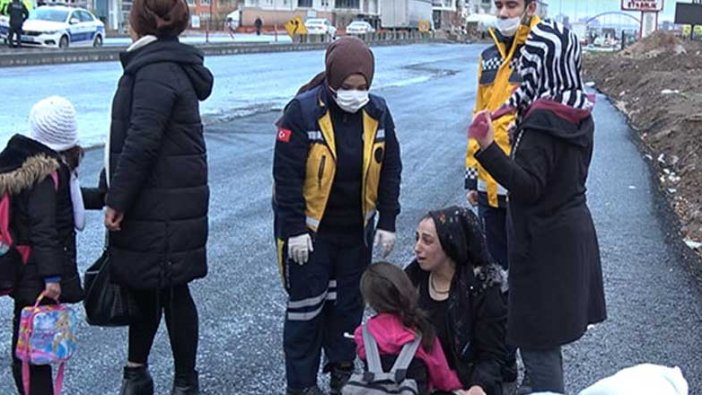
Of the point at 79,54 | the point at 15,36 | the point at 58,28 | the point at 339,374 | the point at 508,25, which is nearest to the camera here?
the point at 508,25

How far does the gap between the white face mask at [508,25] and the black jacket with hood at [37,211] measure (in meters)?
2.02

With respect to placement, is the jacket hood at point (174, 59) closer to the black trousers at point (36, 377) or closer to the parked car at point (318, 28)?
the black trousers at point (36, 377)

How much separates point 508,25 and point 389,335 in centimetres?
155

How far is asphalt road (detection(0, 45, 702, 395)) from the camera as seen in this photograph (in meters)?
4.92

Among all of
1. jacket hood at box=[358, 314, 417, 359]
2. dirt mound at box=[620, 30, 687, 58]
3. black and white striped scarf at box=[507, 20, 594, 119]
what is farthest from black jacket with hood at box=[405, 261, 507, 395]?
dirt mound at box=[620, 30, 687, 58]

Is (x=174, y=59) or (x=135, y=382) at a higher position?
(x=174, y=59)

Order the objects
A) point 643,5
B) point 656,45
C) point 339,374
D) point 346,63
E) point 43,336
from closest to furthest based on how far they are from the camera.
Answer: point 43,336 < point 346,63 < point 339,374 < point 656,45 < point 643,5

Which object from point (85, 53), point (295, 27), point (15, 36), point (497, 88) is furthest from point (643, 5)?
point (497, 88)

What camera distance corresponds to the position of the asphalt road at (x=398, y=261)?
4.92 meters

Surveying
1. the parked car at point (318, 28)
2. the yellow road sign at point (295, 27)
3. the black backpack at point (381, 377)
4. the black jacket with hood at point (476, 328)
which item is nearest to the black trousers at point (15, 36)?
the yellow road sign at point (295, 27)

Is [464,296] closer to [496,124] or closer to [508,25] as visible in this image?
[496,124]

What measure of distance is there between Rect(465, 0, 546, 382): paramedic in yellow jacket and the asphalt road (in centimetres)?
83

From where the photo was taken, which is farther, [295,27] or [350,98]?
[295,27]

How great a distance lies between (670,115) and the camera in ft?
53.7
